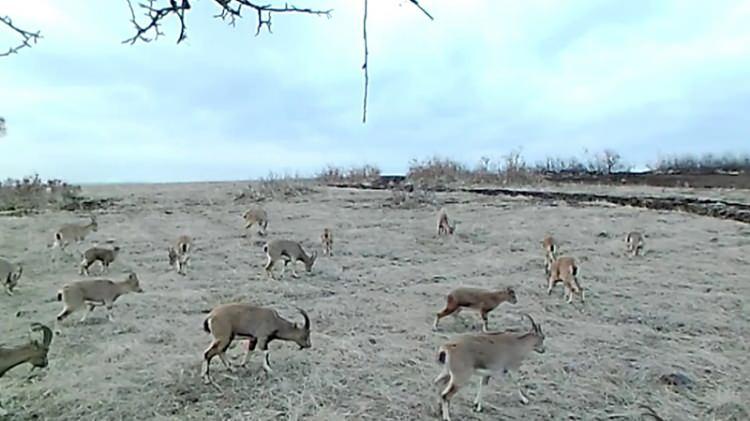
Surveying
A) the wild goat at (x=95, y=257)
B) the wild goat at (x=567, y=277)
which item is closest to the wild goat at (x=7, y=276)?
the wild goat at (x=95, y=257)

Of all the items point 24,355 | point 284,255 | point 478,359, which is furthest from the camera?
point 284,255

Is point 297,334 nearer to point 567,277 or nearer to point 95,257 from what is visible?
point 567,277

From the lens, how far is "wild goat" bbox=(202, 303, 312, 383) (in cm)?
623

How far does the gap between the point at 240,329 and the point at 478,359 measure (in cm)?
230

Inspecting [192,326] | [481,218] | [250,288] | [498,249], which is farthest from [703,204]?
[192,326]

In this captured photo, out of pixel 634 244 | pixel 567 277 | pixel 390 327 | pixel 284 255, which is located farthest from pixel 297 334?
pixel 634 244

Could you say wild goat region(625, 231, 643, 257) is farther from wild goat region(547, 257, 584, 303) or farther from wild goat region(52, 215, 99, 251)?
wild goat region(52, 215, 99, 251)

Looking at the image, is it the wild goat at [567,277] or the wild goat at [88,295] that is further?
A: the wild goat at [567,277]

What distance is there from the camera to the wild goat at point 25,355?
5523mm

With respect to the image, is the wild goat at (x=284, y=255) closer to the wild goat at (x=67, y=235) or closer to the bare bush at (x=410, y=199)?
the wild goat at (x=67, y=235)

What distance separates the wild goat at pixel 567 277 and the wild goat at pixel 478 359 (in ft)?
13.1

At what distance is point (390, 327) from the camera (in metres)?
8.16

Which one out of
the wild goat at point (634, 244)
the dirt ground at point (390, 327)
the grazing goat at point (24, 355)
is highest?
the grazing goat at point (24, 355)

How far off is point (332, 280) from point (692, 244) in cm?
872
